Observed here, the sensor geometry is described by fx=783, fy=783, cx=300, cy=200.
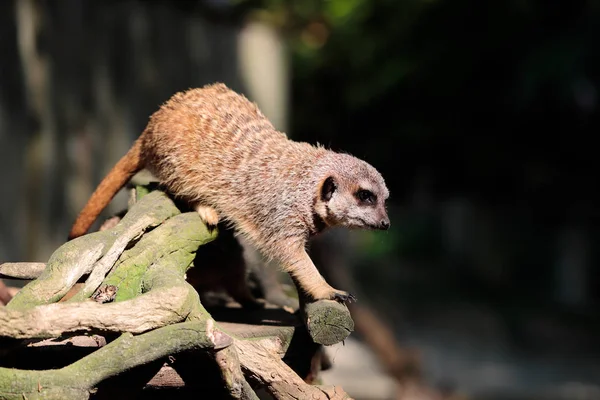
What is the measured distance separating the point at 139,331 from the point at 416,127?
334 inches

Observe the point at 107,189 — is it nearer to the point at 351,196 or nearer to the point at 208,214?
the point at 208,214

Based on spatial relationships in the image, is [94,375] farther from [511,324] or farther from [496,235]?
[496,235]

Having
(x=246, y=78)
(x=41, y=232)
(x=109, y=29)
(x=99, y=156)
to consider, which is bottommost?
(x=41, y=232)

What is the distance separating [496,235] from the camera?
1066 cm

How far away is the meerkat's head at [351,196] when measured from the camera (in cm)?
243

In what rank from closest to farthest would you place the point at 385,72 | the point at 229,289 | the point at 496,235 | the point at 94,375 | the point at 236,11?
the point at 94,375, the point at 229,289, the point at 236,11, the point at 385,72, the point at 496,235

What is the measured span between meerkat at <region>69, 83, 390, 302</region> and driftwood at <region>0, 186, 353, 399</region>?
252 mm

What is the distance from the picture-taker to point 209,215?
7.63ft

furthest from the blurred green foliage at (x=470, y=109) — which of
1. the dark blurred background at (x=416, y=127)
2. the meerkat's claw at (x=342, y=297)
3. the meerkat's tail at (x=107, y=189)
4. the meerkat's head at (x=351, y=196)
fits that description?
the meerkat's claw at (x=342, y=297)

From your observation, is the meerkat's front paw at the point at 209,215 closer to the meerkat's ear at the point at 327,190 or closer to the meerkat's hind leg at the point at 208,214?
the meerkat's hind leg at the point at 208,214

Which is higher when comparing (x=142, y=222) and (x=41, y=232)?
(x=41, y=232)

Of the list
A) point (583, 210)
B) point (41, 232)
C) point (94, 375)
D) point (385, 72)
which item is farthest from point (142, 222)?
point (583, 210)

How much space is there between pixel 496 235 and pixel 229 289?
868 centimetres

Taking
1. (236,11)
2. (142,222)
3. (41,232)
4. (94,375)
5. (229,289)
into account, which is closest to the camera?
(94,375)
